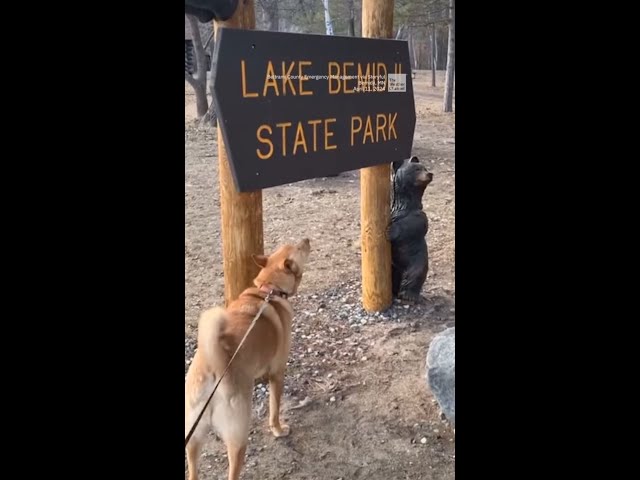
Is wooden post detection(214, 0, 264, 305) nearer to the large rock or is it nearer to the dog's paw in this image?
the dog's paw

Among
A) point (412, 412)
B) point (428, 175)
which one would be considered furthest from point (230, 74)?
point (428, 175)

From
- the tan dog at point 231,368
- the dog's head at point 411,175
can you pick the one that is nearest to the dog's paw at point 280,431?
the tan dog at point 231,368

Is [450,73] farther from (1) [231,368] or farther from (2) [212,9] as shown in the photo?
(1) [231,368]

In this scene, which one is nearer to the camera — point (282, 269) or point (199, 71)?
point (282, 269)

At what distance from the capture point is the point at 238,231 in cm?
311

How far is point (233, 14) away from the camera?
2900 millimetres

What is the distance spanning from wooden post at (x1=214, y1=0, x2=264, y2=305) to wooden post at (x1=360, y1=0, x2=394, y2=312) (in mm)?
1258

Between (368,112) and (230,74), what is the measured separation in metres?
0.90

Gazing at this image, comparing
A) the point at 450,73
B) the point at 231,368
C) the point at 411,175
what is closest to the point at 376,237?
the point at 411,175

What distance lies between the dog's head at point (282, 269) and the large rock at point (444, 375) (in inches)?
33.0

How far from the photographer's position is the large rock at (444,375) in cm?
303

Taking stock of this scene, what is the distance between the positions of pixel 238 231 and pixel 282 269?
389mm
